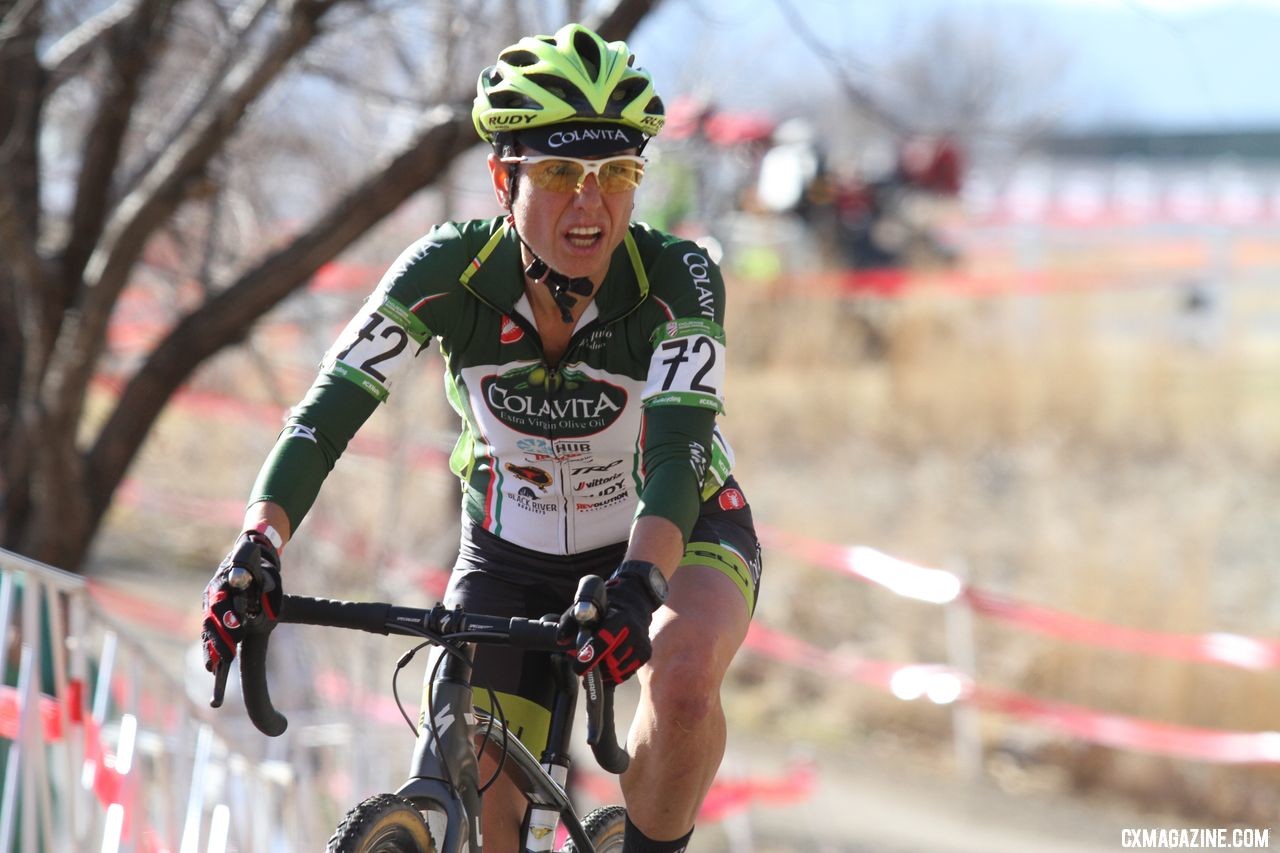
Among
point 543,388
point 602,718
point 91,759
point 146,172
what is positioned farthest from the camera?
point 146,172

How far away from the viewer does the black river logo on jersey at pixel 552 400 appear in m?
3.71

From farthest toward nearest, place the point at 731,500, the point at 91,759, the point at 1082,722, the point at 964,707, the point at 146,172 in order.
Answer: the point at 964,707 < the point at 1082,722 < the point at 146,172 < the point at 91,759 < the point at 731,500

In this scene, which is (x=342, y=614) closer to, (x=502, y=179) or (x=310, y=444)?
(x=310, y=444)

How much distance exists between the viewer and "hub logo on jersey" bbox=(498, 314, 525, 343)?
12.1 ft

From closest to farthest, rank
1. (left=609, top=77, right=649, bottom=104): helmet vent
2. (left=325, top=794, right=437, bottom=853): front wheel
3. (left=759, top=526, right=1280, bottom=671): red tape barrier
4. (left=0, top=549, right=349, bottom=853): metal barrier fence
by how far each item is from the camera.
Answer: (left=325, top=794, right=437, bottom=853): front wheel < (left=609, top=77, right=649, bottom=104): helmet vent < (left=0, top=549, right=349, bottom=853): metal barrier fence < (left=759, top=526, right=1280, bottom=671): red tape barrier

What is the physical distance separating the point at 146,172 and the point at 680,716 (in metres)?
4.62

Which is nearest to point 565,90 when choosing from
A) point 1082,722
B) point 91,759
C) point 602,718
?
point 602,718

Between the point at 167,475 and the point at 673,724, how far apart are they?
1327 centimetres

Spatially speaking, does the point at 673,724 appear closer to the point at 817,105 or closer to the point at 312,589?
the point at 312,589

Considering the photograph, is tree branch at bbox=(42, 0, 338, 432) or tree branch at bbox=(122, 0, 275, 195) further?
tree branch at bbox=(122, 0, 275, 195)

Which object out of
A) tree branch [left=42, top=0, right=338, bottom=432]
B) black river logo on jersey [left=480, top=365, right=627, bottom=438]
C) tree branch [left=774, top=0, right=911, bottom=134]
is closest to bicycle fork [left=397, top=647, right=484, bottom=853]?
black river logo on jersey [left=480, top=365, right=627, bottom=438]

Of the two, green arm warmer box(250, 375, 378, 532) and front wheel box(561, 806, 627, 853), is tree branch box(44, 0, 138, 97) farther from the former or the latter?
front wheel box(561, 806, 627, 853)

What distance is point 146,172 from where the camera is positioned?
7.01 metres

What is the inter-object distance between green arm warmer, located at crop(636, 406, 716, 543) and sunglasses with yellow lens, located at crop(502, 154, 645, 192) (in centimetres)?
52
